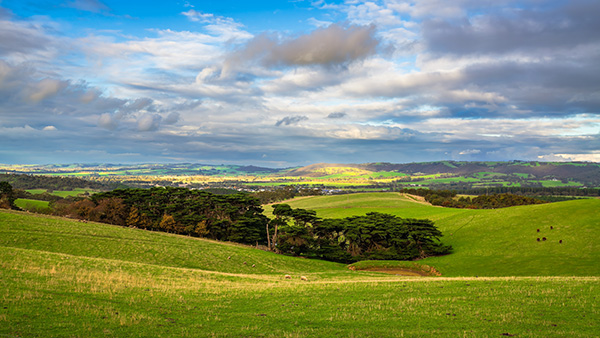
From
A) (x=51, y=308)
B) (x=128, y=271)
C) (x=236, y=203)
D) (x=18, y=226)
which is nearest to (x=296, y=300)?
(x=51, y=308)

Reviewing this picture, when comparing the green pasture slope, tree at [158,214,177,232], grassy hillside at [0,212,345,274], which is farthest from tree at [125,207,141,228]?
the green pasture slope

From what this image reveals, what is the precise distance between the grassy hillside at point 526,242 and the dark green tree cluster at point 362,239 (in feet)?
17.3

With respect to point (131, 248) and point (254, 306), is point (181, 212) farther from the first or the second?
point (254, 306)

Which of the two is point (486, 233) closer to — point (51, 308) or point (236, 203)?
point (236, 203)

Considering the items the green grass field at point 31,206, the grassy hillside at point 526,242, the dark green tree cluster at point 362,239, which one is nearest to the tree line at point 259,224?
the dark green tree cluster at point 362,239

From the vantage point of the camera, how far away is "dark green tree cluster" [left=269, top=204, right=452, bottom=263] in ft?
220

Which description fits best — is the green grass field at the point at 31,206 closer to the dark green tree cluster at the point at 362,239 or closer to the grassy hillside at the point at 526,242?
the dark green tree cluster at the point at 362,239

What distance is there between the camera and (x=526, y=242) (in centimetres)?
5991

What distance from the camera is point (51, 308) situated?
16266 millimetres

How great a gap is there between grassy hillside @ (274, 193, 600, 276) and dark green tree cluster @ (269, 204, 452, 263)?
5273mm

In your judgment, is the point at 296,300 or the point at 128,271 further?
the point at 128,271

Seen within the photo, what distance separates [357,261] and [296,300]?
46.3 m

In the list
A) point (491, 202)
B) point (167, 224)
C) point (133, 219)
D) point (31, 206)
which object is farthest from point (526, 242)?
point (31, 206)

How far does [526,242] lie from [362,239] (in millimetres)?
28654
